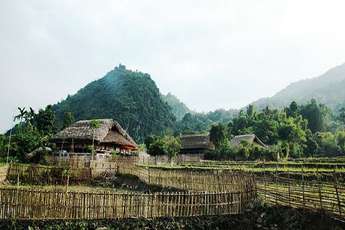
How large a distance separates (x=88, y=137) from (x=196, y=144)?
72.1 ft

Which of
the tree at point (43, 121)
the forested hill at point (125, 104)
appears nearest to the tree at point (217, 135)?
the tree at point (43, 121)

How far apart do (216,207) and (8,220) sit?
697cm

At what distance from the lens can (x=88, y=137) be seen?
105 feet

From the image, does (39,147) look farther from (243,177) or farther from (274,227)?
(274,227)

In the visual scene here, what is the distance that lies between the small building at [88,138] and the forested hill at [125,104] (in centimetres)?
4367

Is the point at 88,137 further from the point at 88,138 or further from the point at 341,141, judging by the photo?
the point at 341,141

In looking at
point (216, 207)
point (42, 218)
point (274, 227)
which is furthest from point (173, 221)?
point (42, 218)

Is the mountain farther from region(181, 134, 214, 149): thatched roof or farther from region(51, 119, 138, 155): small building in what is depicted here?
region(51, 119, 138, 155): small building

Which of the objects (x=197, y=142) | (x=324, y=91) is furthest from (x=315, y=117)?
(x=324, y=91)

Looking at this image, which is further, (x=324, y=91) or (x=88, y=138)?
(x=324, y=91)

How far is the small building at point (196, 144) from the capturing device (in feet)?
165

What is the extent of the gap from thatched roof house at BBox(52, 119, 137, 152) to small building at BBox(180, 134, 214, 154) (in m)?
16.9

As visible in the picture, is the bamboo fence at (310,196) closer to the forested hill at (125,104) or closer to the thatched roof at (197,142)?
the thatched roof at (197,142)

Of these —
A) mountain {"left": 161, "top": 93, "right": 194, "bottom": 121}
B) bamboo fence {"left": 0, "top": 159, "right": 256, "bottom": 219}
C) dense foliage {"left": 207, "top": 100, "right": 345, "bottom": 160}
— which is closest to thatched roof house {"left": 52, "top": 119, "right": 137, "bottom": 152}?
dense foliage {"left": 207, "top": 100, "right": 345, "bottom": 160}
